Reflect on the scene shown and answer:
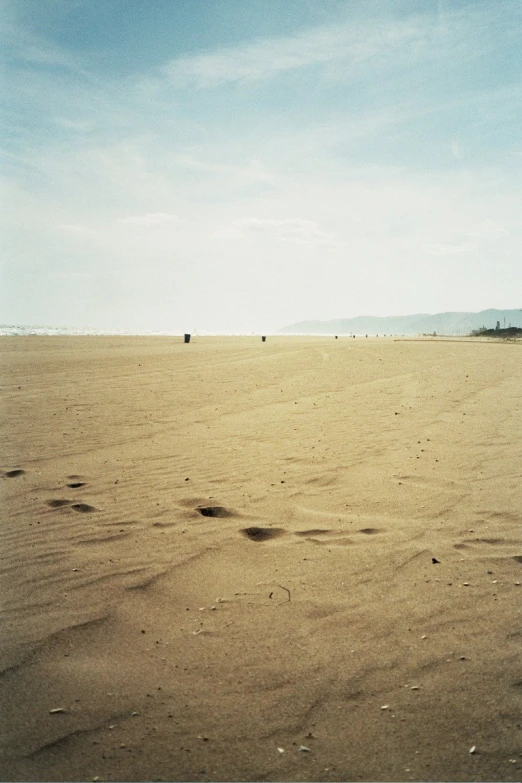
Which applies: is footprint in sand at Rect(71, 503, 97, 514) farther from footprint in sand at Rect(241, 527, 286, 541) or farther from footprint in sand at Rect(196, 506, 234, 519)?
footprint in sand at Rect(241, 527, 286, 541)

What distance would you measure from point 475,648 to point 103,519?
10.2 feet

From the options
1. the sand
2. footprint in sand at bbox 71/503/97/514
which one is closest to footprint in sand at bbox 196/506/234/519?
the sand

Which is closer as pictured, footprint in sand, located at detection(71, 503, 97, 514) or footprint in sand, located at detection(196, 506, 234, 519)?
footprint in sand, located at detection(196, 506, 234, 519)

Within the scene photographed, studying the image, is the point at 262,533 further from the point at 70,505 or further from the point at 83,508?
the point at 70,505

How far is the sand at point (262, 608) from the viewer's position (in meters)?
1.95

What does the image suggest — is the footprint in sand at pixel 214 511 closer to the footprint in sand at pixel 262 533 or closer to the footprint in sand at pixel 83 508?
the footprint in sand at pixel 262 533

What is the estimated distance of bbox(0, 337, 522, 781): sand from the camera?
1.95 metres

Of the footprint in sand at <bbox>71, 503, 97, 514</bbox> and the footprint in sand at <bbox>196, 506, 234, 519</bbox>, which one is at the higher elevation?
the footprint in sand at <bbox>71, 503, 97, 514</bbox>

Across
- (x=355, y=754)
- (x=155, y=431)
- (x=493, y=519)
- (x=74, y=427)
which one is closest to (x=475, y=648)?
(x=355, y=754)

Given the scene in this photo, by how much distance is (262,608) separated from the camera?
2875 mm

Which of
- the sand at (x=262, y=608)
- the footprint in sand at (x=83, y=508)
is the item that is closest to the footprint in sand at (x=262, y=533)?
the sand at (x=262, y=608)

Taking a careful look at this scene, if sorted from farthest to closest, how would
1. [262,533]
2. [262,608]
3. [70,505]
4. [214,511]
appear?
[70,505] < [214,511] < [262,533] < [262,608]

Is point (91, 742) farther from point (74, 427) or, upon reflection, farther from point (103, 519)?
point (74, 427)

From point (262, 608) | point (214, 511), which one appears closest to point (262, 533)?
point (214, 511)
